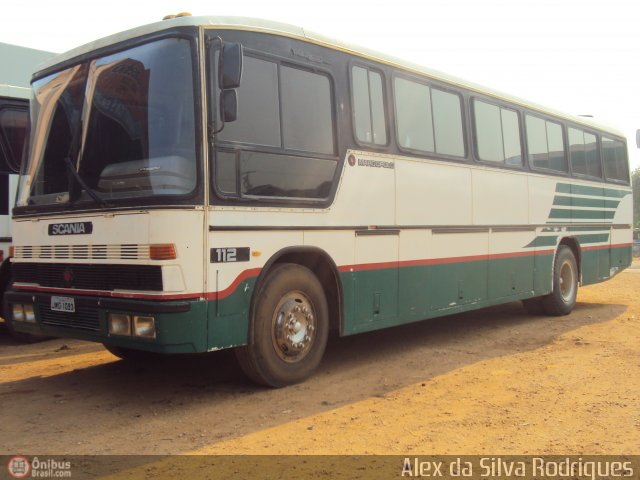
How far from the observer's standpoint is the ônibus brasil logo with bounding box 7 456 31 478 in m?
4.11

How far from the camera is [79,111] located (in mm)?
6031

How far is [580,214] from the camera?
11711 mm

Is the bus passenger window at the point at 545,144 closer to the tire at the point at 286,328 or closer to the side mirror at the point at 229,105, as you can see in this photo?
the tire at the point at 286,328

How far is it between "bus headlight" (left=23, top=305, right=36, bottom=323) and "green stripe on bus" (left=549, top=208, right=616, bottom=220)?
25.8ft

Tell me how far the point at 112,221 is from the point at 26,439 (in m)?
1.79

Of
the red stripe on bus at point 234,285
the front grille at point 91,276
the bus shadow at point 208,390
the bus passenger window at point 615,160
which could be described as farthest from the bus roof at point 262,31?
the bus passenger window at point 615,160

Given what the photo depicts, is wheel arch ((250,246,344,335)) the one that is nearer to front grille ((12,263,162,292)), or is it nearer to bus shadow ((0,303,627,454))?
bus shadow ((0,303,627,454))

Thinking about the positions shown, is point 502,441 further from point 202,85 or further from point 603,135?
point 603,135

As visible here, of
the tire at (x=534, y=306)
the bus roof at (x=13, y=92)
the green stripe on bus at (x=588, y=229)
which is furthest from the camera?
the green stripe on bus at (x=588, y=229)

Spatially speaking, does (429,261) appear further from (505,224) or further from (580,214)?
(580,214)

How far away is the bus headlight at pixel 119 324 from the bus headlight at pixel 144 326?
9 centimetres

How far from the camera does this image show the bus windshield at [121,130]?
17.6 feet
